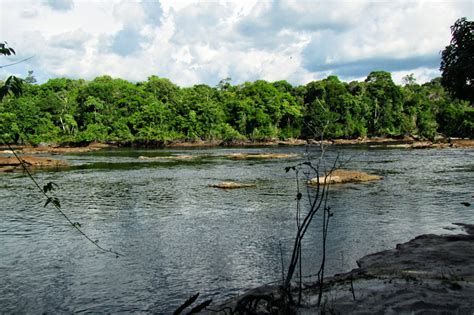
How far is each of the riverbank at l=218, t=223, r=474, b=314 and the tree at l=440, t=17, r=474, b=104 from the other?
15.3 feet

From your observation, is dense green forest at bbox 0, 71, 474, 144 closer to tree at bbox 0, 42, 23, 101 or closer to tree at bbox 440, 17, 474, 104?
tree at bbox 440, 17, 474, 104

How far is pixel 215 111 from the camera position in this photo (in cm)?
11181

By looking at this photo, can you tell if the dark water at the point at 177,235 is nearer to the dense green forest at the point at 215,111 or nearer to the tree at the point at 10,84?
the tree at the point at 10,84

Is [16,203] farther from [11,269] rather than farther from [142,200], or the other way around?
[11,269]

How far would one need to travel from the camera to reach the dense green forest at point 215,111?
10456 cm

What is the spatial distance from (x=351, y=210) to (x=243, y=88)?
11706 cm

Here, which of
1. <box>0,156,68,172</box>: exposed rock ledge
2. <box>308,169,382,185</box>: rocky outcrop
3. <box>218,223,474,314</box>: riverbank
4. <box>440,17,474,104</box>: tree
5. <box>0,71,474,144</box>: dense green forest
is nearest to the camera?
<box>218,223,474,314</box>: riverbank

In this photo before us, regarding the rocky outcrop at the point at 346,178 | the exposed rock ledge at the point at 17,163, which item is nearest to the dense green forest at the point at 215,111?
the exposed rock ledge at the point at 17,163

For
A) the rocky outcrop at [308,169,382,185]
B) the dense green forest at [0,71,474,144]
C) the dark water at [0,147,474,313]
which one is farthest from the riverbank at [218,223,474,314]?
the dense green forest at [0,71,474,144]

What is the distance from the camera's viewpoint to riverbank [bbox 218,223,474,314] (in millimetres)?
8078

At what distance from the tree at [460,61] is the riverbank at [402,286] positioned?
4.67 meters

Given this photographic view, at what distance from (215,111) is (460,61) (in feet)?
333

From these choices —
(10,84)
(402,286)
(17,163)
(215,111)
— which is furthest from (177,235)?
(215,111)

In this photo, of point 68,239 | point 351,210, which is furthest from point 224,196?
point 68,239
